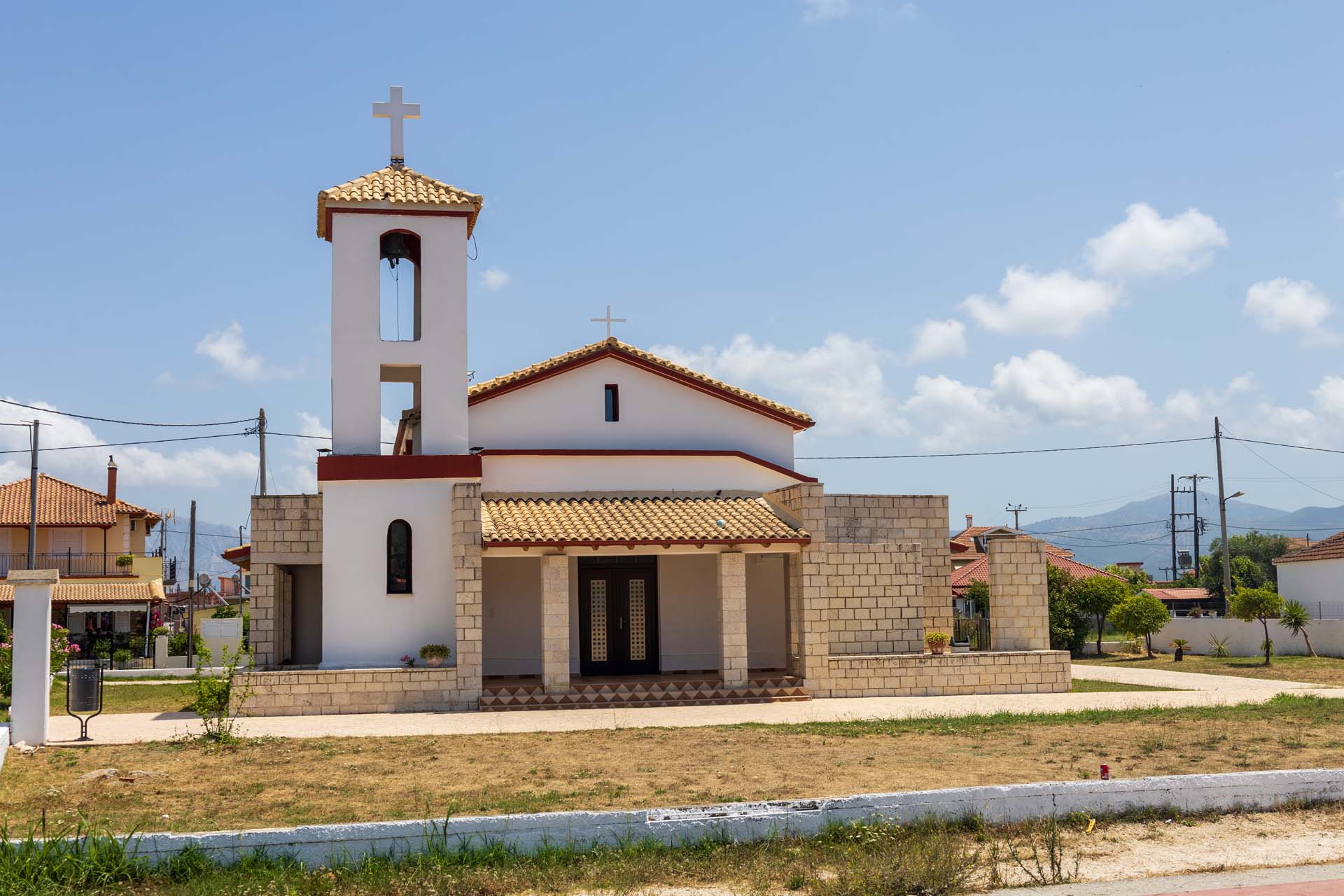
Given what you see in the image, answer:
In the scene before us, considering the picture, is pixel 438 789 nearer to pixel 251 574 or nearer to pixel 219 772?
pixel 219 772

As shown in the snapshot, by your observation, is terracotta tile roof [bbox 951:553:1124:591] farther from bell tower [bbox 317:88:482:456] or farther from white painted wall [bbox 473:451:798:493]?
bell tower [bbox 317:88:482:456]

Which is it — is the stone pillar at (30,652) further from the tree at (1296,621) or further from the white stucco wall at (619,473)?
the tree at (1296,621)

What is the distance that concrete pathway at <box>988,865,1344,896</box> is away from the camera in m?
8.70

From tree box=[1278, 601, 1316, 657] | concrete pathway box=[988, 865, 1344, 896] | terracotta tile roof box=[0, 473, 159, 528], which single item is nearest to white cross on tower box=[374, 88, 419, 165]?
concrete pathway box=[988, 865, 1344, 896]

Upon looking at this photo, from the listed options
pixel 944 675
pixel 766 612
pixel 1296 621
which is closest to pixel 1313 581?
pixel 1296 621

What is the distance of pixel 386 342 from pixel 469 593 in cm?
505

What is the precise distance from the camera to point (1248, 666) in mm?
30047

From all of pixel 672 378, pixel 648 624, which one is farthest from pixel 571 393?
pixel 648 624

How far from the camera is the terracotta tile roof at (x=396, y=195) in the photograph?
71.2ft

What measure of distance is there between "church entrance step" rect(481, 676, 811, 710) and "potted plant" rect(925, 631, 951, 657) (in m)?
2.81

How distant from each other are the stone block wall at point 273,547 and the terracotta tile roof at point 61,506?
31.6 metres

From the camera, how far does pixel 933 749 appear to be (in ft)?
48.1

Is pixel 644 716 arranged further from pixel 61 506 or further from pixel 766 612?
pixel 61 506

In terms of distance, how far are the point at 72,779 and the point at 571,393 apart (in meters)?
12.7
